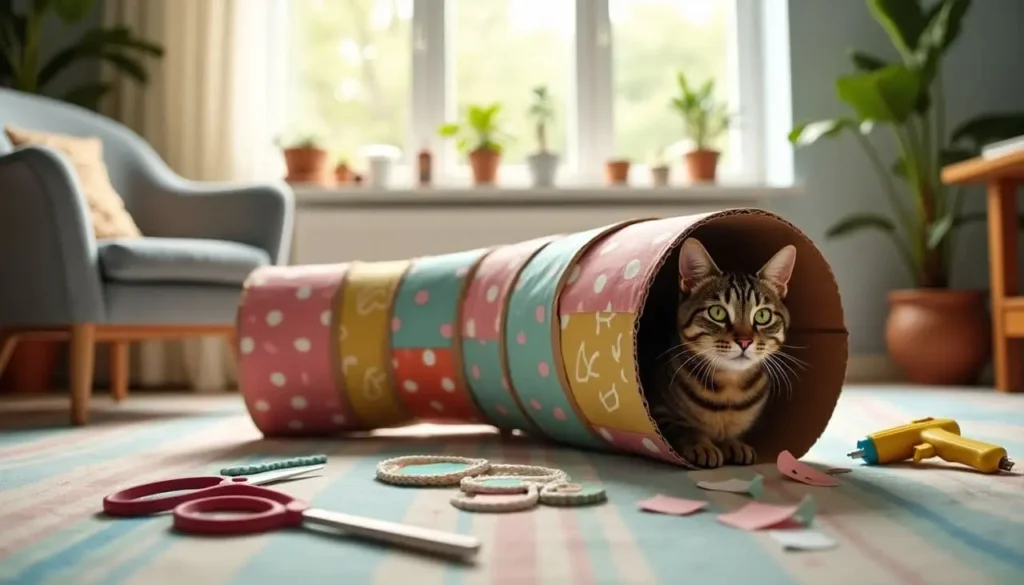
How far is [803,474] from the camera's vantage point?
119 centimetres

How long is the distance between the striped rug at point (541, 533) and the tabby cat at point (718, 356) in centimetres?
8

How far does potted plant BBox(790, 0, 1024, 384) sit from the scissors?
8.14 feet

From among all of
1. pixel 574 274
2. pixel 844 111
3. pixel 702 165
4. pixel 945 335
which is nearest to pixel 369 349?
pixel 574 274

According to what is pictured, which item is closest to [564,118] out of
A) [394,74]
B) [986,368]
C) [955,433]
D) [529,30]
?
[529,30]

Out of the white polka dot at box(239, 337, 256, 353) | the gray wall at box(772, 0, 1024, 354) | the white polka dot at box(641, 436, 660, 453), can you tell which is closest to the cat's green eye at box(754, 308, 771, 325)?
the white polka dot at box(641, 436, 660, 453)

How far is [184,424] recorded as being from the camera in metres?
2.08

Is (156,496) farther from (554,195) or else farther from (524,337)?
(554,195)

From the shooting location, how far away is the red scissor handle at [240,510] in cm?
91

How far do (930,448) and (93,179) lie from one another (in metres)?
2.21

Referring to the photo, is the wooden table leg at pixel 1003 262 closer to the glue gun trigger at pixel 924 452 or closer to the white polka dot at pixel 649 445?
the glue gun trigger at pixel 924 452

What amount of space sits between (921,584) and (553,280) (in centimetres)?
78

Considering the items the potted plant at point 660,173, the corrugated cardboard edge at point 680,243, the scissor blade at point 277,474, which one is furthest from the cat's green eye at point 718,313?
the potted plant at point 660,173

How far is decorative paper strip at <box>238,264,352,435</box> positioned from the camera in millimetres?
1679

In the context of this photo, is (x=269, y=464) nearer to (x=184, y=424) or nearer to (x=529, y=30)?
(x=184, y=424)
